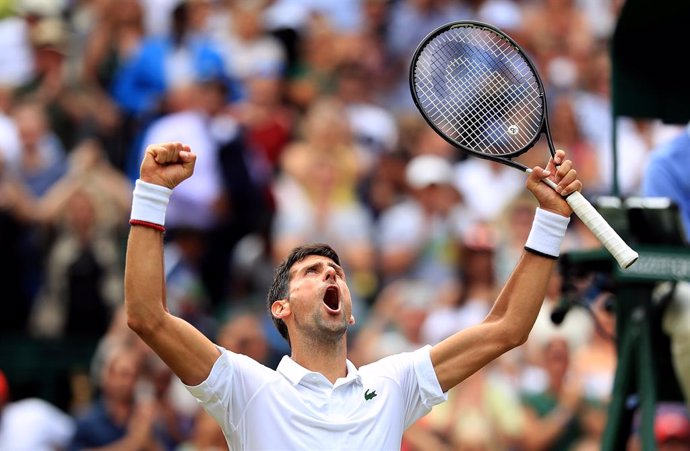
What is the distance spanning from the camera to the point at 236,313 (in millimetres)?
9711

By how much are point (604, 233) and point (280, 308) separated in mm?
1242

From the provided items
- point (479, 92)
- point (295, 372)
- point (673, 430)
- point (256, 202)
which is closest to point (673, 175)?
point (673, 430)

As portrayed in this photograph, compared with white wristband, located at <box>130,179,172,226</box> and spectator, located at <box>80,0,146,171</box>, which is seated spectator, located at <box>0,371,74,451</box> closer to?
spectator, located at <box>80,0,146,171</box>

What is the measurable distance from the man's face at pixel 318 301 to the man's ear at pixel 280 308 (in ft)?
0.06

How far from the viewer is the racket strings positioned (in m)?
5.42

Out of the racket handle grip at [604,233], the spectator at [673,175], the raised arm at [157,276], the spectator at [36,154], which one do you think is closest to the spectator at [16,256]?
the spectator at [36,154]

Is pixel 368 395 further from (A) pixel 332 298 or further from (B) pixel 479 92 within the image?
(B) pixel 479 92

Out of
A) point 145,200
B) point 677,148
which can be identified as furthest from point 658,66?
point 145,200

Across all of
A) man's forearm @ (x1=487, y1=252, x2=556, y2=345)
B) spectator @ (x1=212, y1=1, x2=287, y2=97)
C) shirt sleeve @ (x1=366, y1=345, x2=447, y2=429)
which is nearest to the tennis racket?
man's forearm @ (x1=487, y1=252, x2=556, y2=345)

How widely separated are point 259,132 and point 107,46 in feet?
4.79

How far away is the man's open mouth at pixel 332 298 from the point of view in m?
5.29

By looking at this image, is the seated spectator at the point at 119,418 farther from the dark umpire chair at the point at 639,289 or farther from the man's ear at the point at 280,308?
the man's ear at the point at 280,308

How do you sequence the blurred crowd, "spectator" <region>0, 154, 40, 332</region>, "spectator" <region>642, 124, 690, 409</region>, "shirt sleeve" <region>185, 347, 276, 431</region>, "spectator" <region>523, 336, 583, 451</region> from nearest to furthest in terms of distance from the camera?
"shirt sleeve" <region>185, 347, 276, 431</region> < "spectator" <region>642, 124, 690, 409</region> < "spectator" <region>523, 336, 583, 451</region> < the blurred crowd < "spectator" <region>0, 154, 40, 332</region>

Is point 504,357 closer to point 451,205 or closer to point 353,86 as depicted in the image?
point 451,205
